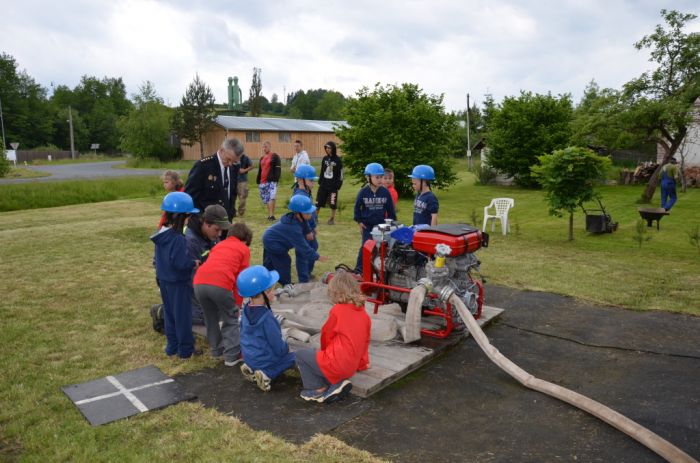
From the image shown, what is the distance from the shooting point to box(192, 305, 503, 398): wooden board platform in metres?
4.18

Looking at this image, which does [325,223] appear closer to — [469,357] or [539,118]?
[469,357]

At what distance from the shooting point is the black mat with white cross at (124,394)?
388 centimetres

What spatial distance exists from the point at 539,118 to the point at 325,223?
1482 cm

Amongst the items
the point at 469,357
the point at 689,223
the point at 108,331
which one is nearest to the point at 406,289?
the point at 469,357

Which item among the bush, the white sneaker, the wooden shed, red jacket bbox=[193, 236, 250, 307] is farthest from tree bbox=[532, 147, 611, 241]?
the wooden shed

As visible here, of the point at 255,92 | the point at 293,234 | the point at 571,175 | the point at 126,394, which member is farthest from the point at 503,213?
the point at 255,92

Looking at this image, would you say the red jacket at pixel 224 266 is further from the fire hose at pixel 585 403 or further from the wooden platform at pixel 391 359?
the fire hose at pixel 585 403

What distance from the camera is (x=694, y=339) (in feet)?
17.2

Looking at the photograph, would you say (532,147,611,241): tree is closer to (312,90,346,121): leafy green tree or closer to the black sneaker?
the black sneaker

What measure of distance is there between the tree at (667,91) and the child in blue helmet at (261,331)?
16369 mm

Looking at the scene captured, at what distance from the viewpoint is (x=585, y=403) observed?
12.3 ft

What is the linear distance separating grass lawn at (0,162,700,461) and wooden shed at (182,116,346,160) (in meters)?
30.1

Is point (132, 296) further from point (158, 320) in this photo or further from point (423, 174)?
point (423, 174)

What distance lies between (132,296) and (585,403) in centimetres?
553
